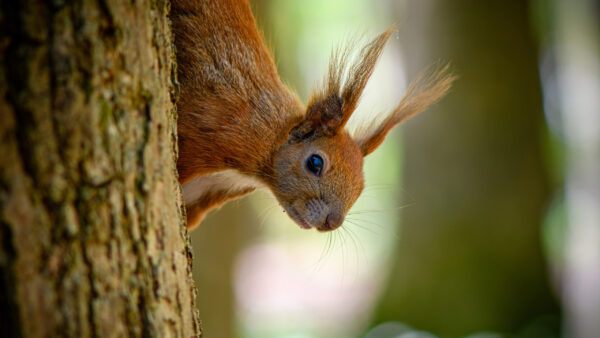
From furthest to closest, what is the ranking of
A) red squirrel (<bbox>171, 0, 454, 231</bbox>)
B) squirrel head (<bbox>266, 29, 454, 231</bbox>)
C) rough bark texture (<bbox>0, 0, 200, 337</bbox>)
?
squirrel head (<bbox>266, 29, 454, 231</bbox>)
red squirrel (<bbox>171, 0, 454, 231</bbox>)
rough bark texture (<bbox>0, 0, 200, 337</bbox>)

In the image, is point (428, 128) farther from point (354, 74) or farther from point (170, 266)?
point (170, 266)

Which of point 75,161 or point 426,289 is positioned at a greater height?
point 75,161

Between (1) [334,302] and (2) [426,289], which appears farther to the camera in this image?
(1) [334,302]

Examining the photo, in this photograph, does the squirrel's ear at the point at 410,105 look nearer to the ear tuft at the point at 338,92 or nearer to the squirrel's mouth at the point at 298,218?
the ear tuft at the point at 338,92

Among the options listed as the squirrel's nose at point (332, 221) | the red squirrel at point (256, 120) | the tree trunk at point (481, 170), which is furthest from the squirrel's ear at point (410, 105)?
the tree trunk at point (481, 170)

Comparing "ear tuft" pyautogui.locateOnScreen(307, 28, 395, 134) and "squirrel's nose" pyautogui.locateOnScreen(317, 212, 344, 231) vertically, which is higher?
"ear tuft" pyautogui.locateOnScreen(307, 28, 395, 134)

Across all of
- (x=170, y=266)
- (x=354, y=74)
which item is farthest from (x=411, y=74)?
(x=170, y=266)

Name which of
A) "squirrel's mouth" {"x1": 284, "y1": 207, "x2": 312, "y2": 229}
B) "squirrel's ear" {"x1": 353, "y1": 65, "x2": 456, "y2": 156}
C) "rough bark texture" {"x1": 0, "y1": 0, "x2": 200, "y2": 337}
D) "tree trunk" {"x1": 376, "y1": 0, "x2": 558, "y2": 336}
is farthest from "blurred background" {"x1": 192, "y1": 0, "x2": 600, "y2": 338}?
"rough bark texture" {"x1": 0, "y1": 0, "x2": 200, "y2": 337}

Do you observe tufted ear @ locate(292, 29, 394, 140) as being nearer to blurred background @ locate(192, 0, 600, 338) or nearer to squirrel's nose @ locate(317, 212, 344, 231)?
squirrel's nose @ locate(317, 212, 344, 231)

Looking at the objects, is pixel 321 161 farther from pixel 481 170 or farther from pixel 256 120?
pixel 481 170
